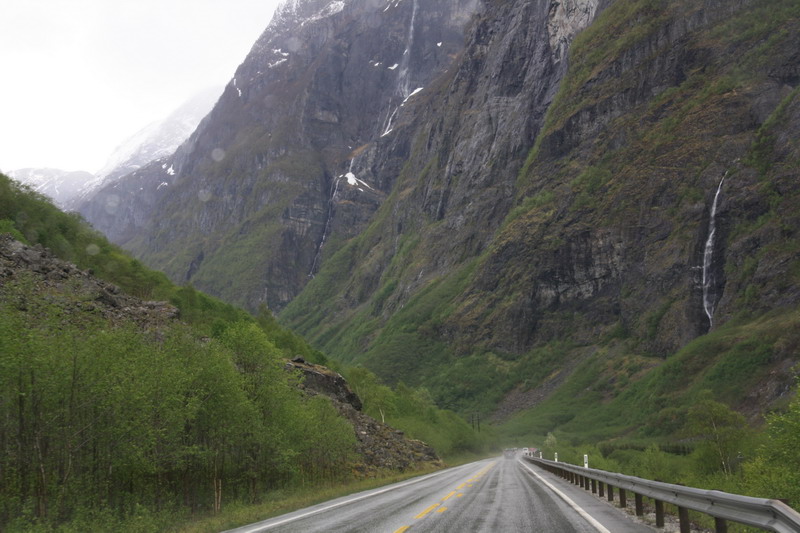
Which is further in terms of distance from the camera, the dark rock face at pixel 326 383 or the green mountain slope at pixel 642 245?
the green mountain slope at pixel 642 245

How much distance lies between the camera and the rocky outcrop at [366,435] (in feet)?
149

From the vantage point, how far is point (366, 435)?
4866 centimetres

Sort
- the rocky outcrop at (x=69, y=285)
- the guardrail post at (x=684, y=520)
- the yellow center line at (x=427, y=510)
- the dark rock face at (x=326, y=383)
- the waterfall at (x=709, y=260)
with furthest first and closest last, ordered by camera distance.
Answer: the waterfall at (x=709, y=260)
the dark rock face at (x=326, y=383)
the rocky outcrop at (x=69, y=285)
the yellow center line at (x=427, y=510)
the guardrail post at (x=684, y=520)

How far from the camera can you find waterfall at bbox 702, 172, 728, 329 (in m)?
121

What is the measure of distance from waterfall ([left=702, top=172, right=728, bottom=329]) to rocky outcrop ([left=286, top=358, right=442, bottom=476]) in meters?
92.1

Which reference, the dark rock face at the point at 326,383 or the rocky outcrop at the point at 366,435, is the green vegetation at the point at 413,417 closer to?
the rocky outcrop at the point at 366,435

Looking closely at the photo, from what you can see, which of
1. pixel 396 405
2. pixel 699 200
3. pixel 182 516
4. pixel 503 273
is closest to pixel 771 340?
pixel 699 200

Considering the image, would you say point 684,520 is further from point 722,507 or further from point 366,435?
point 366,435

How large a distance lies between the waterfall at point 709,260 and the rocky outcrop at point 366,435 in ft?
302

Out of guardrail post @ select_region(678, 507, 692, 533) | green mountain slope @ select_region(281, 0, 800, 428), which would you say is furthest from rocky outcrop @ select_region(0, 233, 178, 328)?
green mountain slope @ select_region(281, 0, 800, 428)

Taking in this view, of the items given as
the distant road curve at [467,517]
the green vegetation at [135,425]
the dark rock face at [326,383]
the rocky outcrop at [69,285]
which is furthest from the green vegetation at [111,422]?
the dark rock face at [326,383]

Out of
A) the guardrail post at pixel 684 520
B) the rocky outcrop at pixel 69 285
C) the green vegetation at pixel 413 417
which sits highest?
the rocky outcrop at pixel 69 285

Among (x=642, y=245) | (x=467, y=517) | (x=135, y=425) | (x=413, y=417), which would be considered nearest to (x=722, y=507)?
(x=467, y=517)

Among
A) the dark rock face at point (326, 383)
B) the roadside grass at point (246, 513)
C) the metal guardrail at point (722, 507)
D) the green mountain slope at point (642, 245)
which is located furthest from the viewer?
the green mountain slope at point (642, 245)
